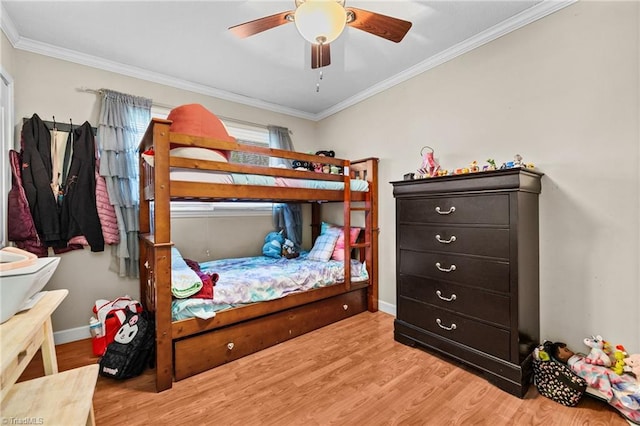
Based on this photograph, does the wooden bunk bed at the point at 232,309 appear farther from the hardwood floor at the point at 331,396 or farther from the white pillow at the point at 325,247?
the white pillow at the point at 325,247

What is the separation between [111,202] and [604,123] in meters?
3.80

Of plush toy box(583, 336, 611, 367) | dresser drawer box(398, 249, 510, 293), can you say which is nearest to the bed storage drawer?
dresser drawer box(398, 249, 510, 293)

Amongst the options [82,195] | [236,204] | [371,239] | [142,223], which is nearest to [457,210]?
[371,239]

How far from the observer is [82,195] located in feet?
7.82

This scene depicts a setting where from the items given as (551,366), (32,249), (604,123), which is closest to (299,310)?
(551,366)

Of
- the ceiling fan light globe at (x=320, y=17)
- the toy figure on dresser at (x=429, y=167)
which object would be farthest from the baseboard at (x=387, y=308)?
the ceiling fan light globe at (x=320, y=17)

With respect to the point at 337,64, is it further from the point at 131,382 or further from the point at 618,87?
the point at 131,382

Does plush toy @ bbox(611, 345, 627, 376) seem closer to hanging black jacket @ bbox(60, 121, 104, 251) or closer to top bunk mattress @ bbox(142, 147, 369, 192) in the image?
top bunk mattress @ bbox(142, 147, 369, 192)

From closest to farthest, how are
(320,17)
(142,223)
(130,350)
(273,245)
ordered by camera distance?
(320,17), (130,350), (142,223), (273,245)

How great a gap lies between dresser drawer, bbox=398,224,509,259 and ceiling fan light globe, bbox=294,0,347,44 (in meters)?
1.49

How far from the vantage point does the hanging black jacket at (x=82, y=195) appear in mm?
2354

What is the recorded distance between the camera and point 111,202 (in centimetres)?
250

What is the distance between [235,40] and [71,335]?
9.59 feet

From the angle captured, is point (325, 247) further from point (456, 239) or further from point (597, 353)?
point (597, 353)
